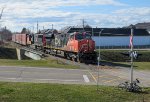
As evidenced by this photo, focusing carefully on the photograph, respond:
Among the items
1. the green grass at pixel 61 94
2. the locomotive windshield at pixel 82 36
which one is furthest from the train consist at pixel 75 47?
the green grass at pixel 61 94

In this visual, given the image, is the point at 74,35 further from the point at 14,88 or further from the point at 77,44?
the point at 14,88

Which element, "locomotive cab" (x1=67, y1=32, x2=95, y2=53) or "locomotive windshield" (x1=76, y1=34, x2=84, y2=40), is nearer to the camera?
"locomotive cab" (x1=67, y1=32, x2=95, y2=53)

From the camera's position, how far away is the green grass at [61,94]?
62.2 ft

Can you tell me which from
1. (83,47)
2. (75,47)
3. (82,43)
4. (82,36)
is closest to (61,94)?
(83,47)

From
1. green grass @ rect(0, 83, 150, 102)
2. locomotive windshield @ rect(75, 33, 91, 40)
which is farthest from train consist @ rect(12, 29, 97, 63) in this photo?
green grass @ rect(0, 83, 150, 102)

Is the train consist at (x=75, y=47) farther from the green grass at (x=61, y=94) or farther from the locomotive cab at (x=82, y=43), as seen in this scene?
the green grass at (x=61, y=94)

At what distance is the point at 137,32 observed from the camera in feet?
386

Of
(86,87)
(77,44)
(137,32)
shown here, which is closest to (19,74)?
(86,87)

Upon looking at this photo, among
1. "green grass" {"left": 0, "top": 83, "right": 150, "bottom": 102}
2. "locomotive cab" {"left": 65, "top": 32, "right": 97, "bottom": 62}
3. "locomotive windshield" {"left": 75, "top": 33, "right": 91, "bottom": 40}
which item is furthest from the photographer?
"locomotive windshield" {"left": 75, "top": 33, "right": 91, "bottom": 40}

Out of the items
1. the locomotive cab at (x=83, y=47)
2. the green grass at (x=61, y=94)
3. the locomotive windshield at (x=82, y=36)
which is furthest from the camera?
the locomotive windshield at (x=82, y=36)

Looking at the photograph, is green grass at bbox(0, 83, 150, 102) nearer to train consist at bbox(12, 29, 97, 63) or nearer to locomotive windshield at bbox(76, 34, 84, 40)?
train consist at bbox(12, 29, 97, 63)

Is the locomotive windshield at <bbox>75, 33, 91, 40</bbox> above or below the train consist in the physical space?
above

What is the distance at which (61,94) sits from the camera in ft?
65.7

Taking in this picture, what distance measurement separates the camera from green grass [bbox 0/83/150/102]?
19.0m
